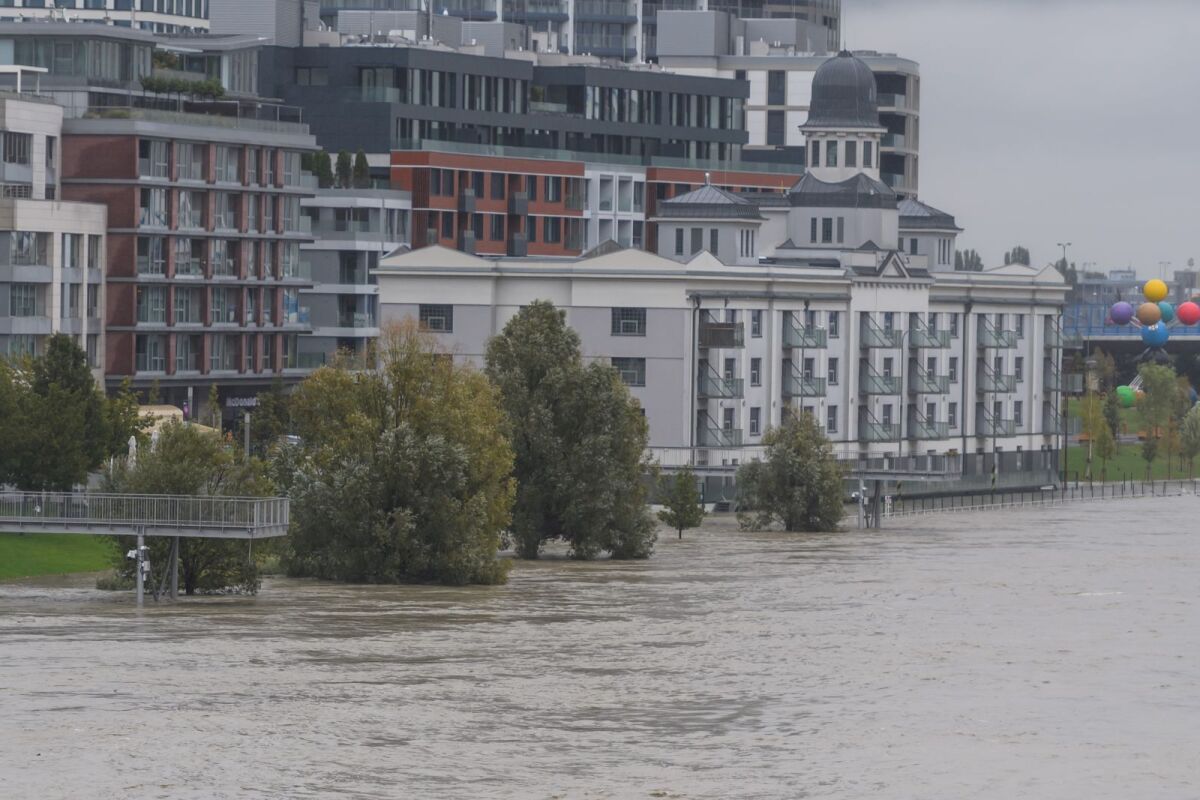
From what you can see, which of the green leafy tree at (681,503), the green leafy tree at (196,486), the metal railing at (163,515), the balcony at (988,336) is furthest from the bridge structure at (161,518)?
the balcony at (988,336)

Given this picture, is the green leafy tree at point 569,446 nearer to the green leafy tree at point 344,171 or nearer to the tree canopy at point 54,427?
the tree canopy at point 54,427

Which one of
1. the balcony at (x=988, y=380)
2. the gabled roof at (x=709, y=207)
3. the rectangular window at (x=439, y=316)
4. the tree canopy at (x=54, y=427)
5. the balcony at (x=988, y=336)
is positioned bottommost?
the tree canopy at (x=54, y=427)

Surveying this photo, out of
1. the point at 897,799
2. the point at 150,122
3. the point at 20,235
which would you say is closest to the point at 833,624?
the point at 897,799

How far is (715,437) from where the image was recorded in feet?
→ 549

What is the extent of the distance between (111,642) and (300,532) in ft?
80.3

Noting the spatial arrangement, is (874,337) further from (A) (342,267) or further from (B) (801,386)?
(A) (342,267)

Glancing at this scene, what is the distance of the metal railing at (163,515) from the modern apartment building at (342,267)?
8385 centimetres

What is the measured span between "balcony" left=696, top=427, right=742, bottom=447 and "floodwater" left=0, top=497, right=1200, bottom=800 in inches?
2079

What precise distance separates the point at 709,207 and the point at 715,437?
20326 mm

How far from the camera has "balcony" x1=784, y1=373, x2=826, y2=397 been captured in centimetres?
17562

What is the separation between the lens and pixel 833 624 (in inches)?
3738

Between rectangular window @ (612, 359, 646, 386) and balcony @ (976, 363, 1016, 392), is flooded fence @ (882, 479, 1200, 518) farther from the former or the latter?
→ rectangular window @ (612, 359, 646, 386)

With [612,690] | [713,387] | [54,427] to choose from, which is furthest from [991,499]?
[612,690]

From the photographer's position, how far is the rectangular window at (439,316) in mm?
167250
